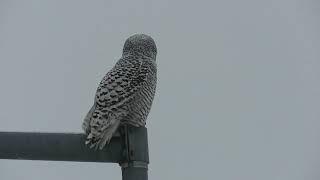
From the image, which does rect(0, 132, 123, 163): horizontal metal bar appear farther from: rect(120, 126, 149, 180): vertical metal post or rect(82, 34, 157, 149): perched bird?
rect(82, 34, 157, 149): perched bird

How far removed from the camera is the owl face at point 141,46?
23.6ft

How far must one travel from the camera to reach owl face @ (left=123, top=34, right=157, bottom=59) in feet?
23.6

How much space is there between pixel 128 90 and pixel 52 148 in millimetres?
2886

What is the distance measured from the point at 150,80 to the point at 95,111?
1440 mm

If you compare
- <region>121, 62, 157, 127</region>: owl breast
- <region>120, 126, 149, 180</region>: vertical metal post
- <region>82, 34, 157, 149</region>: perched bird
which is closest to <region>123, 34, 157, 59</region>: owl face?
<region>82, 34, 157, 149</region>: perched bird

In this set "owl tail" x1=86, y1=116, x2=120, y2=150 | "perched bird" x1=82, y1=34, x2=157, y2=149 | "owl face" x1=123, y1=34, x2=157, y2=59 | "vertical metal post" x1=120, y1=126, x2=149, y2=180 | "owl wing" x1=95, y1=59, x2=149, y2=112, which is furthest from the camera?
"owl face" x1=123, y1=34, x2=157, y2=59

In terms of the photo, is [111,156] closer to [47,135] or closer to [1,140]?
[47,135]

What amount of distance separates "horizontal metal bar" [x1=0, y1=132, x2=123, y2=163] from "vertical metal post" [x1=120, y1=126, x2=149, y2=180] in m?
0.06

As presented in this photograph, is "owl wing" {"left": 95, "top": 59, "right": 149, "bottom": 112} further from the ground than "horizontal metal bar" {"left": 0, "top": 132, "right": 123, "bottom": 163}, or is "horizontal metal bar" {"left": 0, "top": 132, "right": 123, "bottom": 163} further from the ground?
"owl wing" {"left": 95, "top": 59, "right": 149, "bottom": 112}

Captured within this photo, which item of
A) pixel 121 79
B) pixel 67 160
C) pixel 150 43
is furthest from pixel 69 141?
pixel 150 43

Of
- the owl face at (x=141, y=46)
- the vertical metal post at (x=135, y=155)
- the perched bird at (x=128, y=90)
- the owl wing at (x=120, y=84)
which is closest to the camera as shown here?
the vertical metal post at (x=135, y=155)

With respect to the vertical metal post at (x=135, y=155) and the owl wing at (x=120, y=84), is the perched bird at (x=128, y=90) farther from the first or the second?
the vertical metal post at (x=135, y=155)

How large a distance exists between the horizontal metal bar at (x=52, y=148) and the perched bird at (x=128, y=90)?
2.78ft

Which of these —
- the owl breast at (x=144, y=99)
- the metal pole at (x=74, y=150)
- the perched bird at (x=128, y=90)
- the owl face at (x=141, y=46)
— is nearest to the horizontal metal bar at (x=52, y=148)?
the metal pole at (x=74, y=150)
